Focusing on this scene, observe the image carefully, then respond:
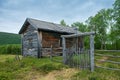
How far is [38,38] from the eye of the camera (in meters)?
18.0

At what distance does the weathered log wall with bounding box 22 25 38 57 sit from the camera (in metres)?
18.6

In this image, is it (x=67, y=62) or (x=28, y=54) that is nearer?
(x=67, y=62)

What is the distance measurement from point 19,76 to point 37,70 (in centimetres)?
179

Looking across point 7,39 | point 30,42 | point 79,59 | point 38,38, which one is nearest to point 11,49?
point 30,42

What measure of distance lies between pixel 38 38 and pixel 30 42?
2.41 metres

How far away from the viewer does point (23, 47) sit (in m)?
21.5

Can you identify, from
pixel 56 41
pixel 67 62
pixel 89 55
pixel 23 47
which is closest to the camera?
pixel 89 55

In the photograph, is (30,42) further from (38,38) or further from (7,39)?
(7,39)

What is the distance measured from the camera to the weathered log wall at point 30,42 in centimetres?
1859

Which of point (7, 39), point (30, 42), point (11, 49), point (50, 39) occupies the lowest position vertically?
point (11, 49)

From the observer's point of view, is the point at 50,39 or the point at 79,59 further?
the point at 50,39

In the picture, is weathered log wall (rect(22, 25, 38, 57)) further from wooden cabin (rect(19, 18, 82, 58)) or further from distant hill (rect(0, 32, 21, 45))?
distant hill (rect(0, 32, 21, 45))

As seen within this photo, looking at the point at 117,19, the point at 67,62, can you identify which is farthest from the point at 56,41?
the point at 117,19

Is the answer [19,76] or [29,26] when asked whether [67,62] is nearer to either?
[19,76]
